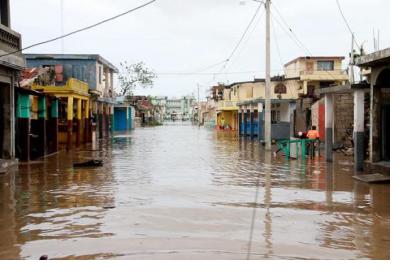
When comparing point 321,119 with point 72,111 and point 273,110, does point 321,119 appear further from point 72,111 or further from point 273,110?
point 273,110

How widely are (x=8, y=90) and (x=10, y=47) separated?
1.39m

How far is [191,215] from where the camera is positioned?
371 inches

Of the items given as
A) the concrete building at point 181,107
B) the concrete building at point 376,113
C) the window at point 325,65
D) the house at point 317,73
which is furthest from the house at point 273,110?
the concrete building at point 181,107

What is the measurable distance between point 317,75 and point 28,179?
4530cm

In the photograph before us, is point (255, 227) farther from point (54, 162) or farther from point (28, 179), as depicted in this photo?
point (54, 162)

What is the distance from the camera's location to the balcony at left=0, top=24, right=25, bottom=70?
16.4 metres

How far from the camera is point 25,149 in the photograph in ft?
65.8

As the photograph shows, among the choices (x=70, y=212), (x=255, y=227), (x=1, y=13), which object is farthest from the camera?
(x=1, y=13)

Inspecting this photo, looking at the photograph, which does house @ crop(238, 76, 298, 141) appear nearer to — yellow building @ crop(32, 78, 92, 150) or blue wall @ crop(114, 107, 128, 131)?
yellow building @ crop(32, 78, 92, 150)

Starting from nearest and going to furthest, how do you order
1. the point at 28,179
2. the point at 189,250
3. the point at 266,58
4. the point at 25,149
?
the point at 189,250
the point at 28,179
the point at 25,149
the point at 266,58

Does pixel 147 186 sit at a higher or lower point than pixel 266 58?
lower

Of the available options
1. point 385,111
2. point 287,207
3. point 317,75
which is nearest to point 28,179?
point 287,207

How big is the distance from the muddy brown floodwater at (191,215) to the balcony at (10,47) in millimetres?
3411

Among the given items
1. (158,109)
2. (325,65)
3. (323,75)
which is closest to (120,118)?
(323,75)
